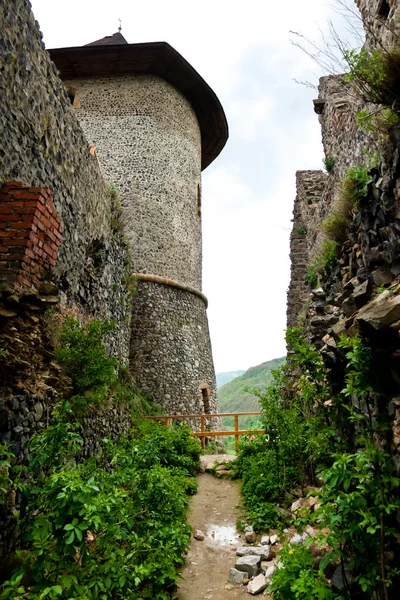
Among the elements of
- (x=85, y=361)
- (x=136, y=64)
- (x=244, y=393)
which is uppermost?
(x=136, y=64)

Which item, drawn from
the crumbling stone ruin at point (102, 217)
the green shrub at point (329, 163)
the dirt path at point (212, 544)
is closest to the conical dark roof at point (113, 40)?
the crumbling stone ruin at point (102, 217)

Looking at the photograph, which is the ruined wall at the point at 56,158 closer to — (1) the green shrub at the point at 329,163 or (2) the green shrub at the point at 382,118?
(2) the green shrub at the point at 382,118

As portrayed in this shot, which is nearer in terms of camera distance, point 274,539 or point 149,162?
point 274,539

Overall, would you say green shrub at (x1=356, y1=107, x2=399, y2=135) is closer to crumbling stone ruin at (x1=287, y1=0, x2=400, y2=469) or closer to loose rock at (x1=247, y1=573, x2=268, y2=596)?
crumbling stone ruin at (x1=287, y1=0, x2=400, y2=469)

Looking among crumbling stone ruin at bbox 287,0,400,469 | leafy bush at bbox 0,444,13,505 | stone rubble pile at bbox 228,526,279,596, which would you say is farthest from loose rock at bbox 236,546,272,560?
leafy bush at bbox 0,444,13,505

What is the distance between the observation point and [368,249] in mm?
3594

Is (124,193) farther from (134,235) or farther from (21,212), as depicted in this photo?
(21,212)

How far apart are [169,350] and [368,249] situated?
332 inches

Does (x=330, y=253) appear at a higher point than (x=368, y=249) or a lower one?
higher

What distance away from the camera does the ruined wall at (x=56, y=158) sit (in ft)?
14.1

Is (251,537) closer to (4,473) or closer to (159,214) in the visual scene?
(4,473)

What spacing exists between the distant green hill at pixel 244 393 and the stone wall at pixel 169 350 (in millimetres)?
19967

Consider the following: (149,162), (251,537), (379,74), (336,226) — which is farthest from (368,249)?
(149,162)

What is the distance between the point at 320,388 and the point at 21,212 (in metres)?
3.46
